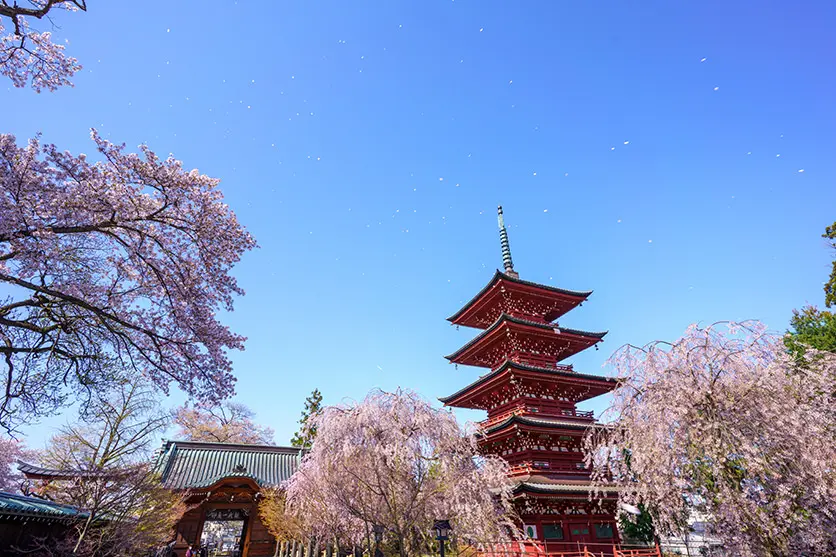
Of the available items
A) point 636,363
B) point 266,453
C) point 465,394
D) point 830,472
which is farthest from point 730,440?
point 266,453

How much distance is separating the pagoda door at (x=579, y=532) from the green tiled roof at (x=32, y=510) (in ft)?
51.5

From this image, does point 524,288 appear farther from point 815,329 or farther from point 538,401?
point 815,329

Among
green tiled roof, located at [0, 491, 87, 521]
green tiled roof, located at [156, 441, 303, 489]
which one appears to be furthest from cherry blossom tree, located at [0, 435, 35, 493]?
green tiled roof, located at [0, 491, 87, 521]

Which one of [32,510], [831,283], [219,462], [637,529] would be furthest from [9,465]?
[831,283]

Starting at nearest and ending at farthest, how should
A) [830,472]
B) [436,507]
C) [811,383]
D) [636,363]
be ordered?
1. [830,472]
2. [811,383]
3. [636,363]
4. [436,507]

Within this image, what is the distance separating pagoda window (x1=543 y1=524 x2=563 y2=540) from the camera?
549 inches

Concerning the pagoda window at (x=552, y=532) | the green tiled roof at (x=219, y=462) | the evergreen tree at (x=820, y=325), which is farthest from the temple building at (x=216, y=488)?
the evergreen tree at (x=820, y=325)

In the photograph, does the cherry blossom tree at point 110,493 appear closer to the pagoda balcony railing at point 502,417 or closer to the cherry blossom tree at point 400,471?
the cherry blossom tree at point 400,471

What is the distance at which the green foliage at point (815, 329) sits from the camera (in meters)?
20.6

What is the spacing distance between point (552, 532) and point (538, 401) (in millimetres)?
4861

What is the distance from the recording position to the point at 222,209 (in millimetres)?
8195

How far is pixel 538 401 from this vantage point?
16.7 m

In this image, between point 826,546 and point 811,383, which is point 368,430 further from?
point 811,383

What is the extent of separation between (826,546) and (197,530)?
73.1 feet
